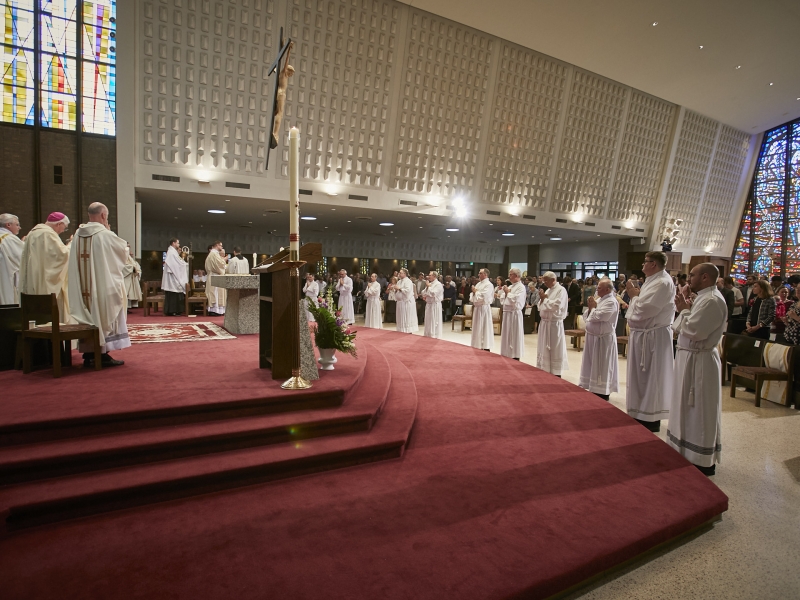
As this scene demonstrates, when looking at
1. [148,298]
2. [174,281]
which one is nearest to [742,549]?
[174,281]

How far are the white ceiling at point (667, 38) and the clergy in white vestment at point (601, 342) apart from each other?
8015mm

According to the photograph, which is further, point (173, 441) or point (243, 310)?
point (243, 310)

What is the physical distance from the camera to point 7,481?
2.47 meters

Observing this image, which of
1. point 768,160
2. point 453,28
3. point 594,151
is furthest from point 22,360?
point 768,160

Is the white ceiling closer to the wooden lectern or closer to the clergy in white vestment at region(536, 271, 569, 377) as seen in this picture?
the clergy in white vestment at region(536, 271, 569, 377)

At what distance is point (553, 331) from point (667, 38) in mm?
9718

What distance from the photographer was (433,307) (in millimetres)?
11094

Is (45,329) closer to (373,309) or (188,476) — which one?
(188,476)

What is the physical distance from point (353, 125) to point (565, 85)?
22.4 feet

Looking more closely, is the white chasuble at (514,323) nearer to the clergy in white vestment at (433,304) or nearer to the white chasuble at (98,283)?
the clergy in white vestment at (433,304)

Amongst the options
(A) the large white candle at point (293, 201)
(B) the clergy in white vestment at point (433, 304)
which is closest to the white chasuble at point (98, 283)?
(A) the large white candle at point (293, 201)

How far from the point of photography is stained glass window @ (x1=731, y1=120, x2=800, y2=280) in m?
17.9

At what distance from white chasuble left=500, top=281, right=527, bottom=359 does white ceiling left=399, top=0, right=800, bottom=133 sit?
6999 mm

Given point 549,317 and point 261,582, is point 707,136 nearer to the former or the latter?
point 549,317
